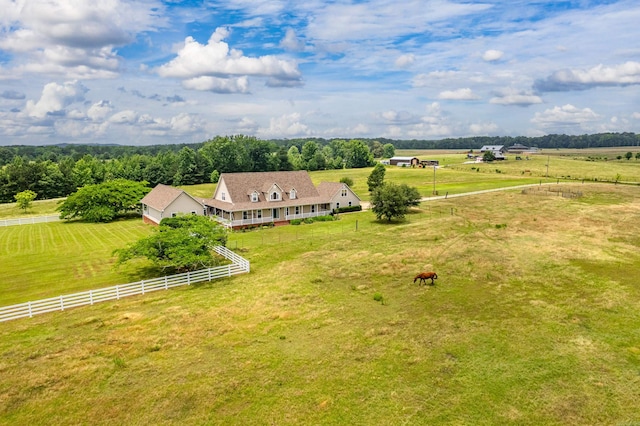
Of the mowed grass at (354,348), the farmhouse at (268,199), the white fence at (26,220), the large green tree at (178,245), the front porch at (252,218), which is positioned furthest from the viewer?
the white fence at (26,220)

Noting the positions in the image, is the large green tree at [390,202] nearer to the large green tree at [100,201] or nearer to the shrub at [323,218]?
the shrub at [323,218]

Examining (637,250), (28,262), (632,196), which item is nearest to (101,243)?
(28,262)

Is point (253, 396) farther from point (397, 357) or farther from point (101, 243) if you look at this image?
point (101, 243)

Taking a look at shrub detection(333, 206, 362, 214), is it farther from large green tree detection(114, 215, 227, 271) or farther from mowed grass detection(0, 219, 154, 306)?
large green tree detection(114, 215, 227, 271)

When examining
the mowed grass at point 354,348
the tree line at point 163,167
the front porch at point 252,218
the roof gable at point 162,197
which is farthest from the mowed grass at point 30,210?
the mowed grass at point 354,348

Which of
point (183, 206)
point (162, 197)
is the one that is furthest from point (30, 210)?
point (183, 206)

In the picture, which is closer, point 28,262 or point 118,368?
point 118,368

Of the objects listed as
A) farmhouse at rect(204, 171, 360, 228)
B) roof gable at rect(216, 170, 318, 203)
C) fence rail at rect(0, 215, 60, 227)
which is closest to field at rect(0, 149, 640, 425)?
farmhouse at rect(204, 171, 360, 228)
